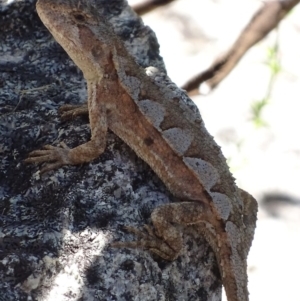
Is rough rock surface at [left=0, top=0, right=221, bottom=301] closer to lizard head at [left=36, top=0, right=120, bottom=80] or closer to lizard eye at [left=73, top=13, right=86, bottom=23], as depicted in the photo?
lizard head at [left=36, top=0, right=120, bottom=80]

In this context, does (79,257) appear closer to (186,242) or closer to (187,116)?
(186,242)

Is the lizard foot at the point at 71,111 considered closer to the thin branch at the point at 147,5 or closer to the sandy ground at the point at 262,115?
the sandy ground at the point at 262,115

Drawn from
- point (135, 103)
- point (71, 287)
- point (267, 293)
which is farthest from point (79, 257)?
point (267, 293)

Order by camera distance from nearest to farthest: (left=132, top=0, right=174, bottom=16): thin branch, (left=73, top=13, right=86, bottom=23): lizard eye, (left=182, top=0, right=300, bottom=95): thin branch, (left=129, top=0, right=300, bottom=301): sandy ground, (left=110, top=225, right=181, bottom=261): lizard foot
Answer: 1. (left=110, top=225, right=181, bottom=261): lizard foot
2. (left=73, top=13, right=86, bottom=23): lizard eye
3. (left=129, top=0, right=300, bottom=301): sandy ground
4. (left=182, top=0, right=300, bottom=95): thin branch
5. (left=132, top=0, right=174, bottom=16): thin branch

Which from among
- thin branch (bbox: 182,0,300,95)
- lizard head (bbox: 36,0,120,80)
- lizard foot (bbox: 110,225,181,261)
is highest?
thin branch (bbox: 182,0,300,95)

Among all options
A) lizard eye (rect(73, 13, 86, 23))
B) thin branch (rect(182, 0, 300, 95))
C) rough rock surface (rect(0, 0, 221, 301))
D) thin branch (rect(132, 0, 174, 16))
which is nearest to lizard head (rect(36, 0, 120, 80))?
lizard eye (rect(73, 13, 86, 23))

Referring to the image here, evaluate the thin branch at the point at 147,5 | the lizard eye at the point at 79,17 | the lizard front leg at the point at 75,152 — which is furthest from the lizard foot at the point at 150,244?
the thin branch at the point at 147,5
